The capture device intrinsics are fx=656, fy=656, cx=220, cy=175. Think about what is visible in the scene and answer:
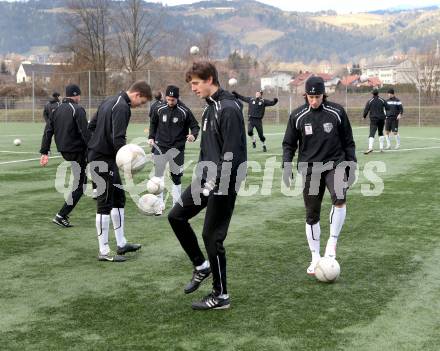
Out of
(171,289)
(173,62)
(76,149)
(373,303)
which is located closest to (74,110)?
(76,149)

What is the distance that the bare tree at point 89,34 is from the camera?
66.0 m

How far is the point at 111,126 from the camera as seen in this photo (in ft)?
24.8

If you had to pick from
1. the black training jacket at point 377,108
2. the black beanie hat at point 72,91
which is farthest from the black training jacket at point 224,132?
the black training jacket at point 377,108

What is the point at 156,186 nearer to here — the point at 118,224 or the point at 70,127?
the point at 118,224

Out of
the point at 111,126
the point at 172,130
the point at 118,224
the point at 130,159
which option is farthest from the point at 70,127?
the point at 130,159

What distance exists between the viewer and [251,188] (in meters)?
13.8

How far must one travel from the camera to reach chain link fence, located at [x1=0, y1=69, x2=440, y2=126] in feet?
136

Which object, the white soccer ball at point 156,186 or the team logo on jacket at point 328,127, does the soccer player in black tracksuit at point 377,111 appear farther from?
the white soccer ball at point 156,186

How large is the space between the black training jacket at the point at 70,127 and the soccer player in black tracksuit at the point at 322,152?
395 centimetres

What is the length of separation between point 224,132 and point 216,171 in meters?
0.35

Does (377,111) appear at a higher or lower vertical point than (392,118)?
higher

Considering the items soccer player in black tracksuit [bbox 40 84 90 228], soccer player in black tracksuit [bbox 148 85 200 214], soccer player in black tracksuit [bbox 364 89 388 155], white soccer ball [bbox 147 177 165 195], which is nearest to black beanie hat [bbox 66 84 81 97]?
soccer player in black tracksuit [bbox 40 84 90 228]

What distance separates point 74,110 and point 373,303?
5.80 metres

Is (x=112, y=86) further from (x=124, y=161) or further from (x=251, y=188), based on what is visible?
(x=124, y=161)
